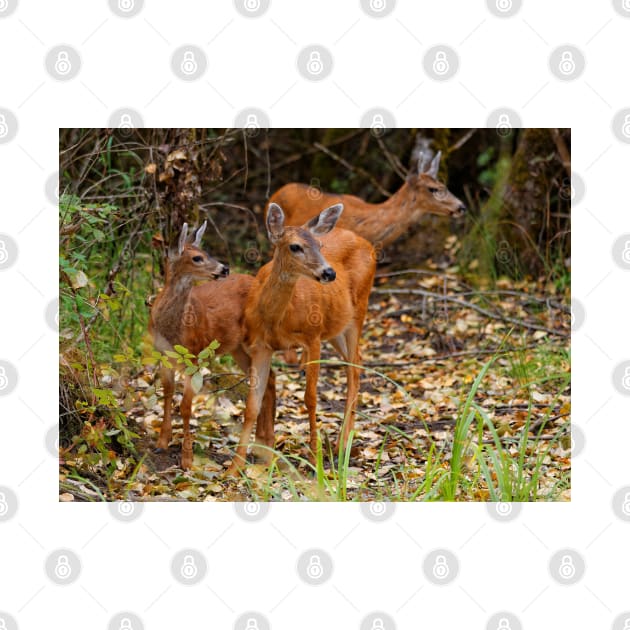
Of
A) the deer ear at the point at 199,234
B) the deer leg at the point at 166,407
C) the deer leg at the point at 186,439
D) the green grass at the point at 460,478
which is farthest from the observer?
the deer leg at the point at 166,407

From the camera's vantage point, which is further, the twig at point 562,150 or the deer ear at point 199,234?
the twig at point 562,150

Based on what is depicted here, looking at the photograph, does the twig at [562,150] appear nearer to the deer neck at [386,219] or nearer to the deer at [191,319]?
the deer neck at [386,219]

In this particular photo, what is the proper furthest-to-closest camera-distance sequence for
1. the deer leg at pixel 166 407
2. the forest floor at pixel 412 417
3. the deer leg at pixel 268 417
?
the deer leg at pixel 268 417
the deer leg at pixel 166 407
the forest floor at pixel 412 417

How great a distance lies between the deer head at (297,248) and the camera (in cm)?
732

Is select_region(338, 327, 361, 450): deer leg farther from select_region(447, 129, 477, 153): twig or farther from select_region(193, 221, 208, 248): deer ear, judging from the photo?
select_region(447, 129, 477, 153): twig

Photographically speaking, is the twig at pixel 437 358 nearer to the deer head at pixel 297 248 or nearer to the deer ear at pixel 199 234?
the deer head at pixel 297 248

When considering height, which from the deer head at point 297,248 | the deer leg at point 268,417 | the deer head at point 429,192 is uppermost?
the deer head at point 429,192

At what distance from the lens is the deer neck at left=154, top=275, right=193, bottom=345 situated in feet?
25.6

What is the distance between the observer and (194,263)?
7.68 m

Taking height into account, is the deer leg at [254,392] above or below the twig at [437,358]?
below

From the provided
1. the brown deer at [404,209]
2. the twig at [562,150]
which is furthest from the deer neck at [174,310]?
the twig at [562,150]

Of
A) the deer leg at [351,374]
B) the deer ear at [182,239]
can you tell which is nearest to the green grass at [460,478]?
the deer leg at [351,374]

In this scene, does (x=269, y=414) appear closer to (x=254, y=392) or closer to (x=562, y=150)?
(x=254, y=392)

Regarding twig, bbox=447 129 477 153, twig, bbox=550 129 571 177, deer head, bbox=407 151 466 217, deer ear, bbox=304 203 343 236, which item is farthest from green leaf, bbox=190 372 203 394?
twig, bbox=447 129 477 153
